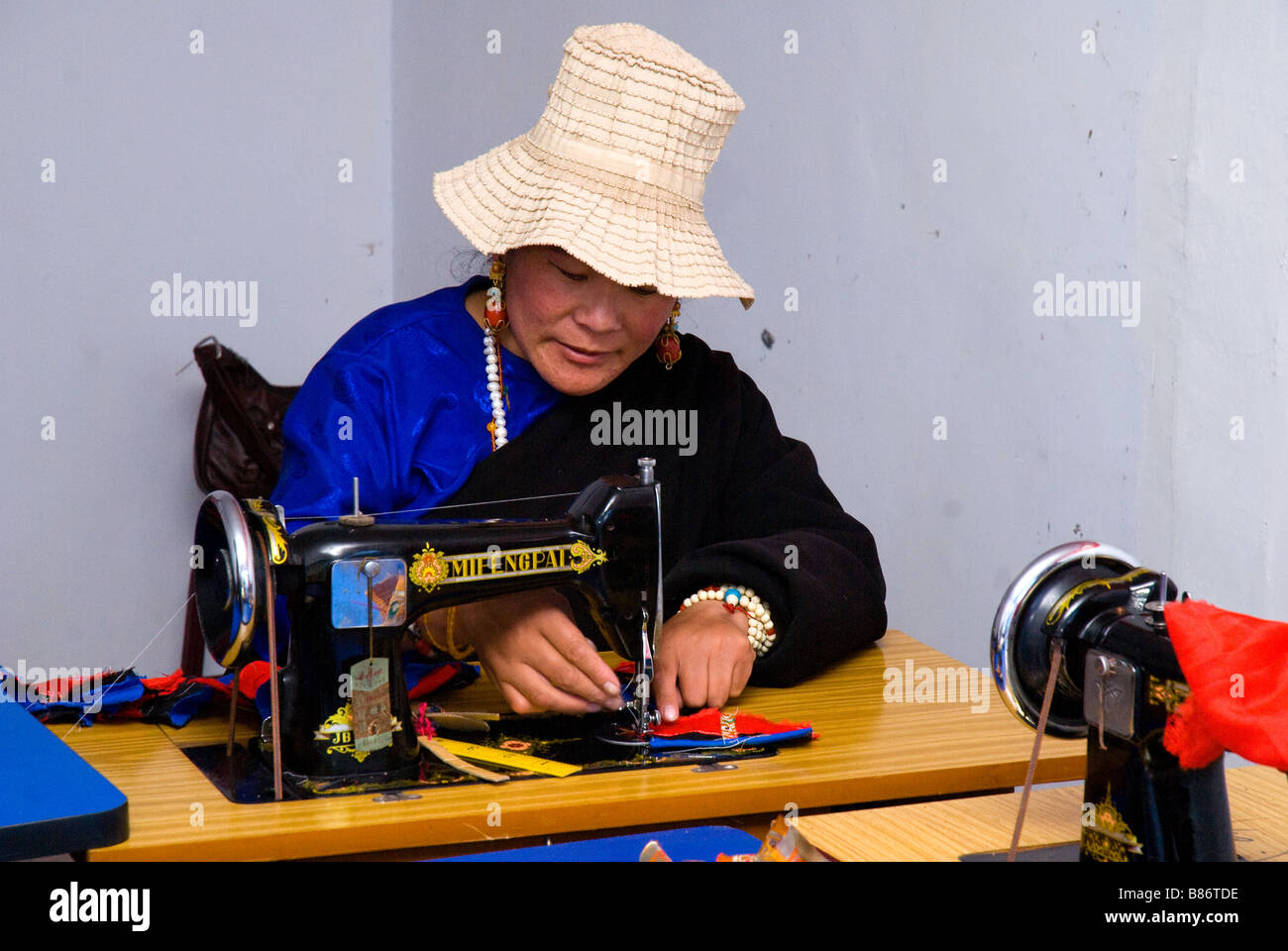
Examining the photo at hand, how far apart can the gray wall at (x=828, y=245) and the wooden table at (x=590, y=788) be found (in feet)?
2.23

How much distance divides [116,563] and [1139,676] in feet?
10.6

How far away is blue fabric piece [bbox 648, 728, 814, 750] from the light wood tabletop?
25 cm

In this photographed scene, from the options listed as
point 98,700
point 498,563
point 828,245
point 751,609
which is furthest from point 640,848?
point 828,245

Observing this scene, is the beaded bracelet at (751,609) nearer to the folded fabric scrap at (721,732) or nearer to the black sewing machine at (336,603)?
the folded fabric scrap at (721,732)

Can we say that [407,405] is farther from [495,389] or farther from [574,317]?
[574,317]

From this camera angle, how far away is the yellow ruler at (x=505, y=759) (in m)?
1.54

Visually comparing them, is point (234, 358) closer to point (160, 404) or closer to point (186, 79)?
point (160, 404)

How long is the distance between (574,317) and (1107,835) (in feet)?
3.54

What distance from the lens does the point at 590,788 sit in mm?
1472

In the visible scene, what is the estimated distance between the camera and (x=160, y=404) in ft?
12.5

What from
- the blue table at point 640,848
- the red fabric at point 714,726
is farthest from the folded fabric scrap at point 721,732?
the blue table at point 640,848

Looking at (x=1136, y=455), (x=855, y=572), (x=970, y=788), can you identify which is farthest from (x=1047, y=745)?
(x=1136, y=455)

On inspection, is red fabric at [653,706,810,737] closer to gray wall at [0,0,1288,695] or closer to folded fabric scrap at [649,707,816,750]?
folded fabric scrap at [649,707,816,750]

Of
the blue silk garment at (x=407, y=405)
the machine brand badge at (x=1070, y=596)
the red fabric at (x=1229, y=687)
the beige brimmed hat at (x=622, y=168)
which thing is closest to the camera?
the red fabric at (x=1229, y=687)
